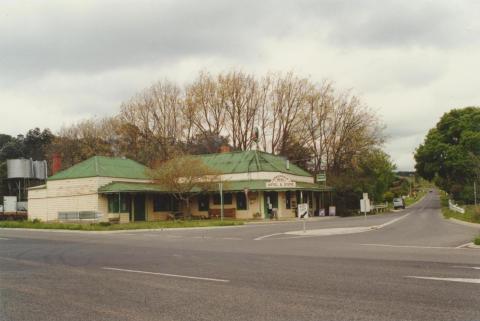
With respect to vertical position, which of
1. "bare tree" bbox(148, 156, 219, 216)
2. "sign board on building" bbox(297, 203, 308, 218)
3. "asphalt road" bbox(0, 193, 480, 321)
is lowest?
"asphalt road" bbox(0, 193, 480, 321)

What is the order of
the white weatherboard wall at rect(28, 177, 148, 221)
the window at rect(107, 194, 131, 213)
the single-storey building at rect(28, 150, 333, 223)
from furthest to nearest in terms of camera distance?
the window at rect(107, 194, 131, 213)
the single-storey building at rect(28, 150, 333, 223)
the white weatherboard wall at rect(28, 177, 148, 221)

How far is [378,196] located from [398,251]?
178 ft

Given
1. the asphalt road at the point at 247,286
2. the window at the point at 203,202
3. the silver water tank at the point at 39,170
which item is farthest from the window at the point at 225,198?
the asphalt road at the point at 247,286

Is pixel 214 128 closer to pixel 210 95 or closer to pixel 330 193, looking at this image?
pixel 210 95

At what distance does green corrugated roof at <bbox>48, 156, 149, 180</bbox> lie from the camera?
4131 centimetres

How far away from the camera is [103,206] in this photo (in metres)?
40.0

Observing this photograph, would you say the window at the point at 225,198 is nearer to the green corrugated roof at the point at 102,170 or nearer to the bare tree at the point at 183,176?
the bare tree at the point at 183,176

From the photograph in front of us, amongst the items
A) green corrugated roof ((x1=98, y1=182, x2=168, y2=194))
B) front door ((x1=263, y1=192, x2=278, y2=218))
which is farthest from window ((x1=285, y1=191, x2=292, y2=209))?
green corrugated roof ((x1=98, y1=182, x2=168, y2=194))

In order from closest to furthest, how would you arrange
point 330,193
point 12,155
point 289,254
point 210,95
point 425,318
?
1. point 425,318
2. point 289,254
3. point 330,193
4. point 210,95
5. point 12,155

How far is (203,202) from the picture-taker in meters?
47.5

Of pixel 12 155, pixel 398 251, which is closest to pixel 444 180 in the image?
pixel 398 251

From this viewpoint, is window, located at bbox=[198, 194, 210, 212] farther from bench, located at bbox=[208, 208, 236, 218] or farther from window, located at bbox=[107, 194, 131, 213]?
window, located at bbox=[107, 194, 131, 213]

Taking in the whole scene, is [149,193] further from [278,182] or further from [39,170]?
[39,170]

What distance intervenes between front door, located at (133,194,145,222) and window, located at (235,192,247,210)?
8.40 m
